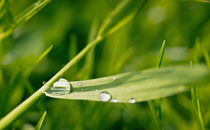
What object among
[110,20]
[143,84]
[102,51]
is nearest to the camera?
[143,84]

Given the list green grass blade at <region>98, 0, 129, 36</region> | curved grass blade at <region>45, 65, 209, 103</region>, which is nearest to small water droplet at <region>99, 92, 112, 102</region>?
curved grass blade at <region>45, 65, 209, 103</region>

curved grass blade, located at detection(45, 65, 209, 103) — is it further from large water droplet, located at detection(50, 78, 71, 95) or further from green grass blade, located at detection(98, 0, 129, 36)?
green grass blade, located at detection(98, 0, 129, 36)

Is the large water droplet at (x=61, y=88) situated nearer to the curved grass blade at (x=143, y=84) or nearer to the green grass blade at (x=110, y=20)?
the curved grass blade at (x=143, y=84)

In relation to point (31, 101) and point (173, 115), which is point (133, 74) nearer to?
point (31, 101)

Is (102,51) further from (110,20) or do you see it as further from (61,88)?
(61,88)

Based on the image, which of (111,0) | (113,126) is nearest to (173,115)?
(113,126)

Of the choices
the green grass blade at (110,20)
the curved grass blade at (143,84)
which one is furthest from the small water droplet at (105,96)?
the green grass blade at (110,20)

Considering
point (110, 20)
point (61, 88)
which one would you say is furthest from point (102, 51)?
point (61, 88)
